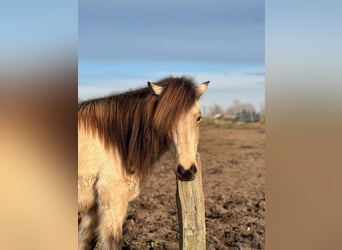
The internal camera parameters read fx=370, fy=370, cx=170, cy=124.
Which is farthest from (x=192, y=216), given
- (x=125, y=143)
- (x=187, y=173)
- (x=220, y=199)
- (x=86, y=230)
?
(x=220, y=199)

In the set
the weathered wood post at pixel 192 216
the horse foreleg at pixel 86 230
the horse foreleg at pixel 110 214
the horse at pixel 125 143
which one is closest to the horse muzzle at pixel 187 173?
the horse at pixel 125 143

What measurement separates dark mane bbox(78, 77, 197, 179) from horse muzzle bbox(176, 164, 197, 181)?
0.63 feet

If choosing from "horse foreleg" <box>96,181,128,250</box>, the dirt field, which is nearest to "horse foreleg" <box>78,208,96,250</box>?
"horse foreleg" <box>96,181,128,250</box>

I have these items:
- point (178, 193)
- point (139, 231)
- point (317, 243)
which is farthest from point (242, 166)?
point (317, 243)

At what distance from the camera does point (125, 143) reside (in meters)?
2.17

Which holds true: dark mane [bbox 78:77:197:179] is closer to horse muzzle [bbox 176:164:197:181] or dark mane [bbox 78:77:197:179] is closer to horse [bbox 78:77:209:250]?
horse [bbox 78:77:209:250]

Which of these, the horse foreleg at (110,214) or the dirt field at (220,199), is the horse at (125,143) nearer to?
the horse foreleg at (110,214)

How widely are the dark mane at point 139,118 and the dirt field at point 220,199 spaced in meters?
0.25

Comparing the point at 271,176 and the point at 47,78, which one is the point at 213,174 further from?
the point at 47,78

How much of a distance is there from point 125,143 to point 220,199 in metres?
1.59

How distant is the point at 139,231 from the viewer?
300 cm

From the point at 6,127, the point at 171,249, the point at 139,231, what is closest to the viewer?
the point at 6,127

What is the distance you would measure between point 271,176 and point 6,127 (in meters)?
0.86

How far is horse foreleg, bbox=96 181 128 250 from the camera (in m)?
2.09
